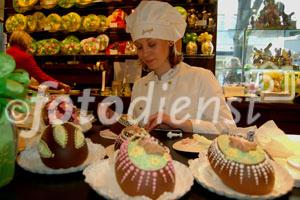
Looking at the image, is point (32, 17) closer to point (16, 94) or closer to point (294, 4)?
point (294, 4)

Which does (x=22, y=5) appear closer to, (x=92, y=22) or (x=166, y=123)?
(x=92, y=22)

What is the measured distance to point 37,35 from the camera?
380 cm

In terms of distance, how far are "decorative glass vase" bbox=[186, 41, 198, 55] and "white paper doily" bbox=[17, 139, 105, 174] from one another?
7.96 ft

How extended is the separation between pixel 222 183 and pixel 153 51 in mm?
A: 1116

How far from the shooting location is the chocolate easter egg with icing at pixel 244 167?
2.06 ft

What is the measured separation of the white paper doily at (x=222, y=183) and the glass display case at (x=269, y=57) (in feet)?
8.10

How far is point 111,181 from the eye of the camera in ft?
2.20

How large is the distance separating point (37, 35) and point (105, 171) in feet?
11.3

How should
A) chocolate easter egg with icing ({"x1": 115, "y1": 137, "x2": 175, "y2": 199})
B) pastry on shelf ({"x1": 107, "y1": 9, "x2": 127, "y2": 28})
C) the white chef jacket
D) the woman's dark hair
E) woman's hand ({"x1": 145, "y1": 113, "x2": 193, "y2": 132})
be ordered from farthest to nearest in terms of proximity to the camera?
pastry on shelf ({"x1": 107, "y1": 9, "x2": 127, "y2": 28}), the woman's dark hair, the white chef jacket, woman's hand ({"x1": 145, "y1": 113, "x2": 193, "y2": 132}), chocolate easter egg with icing ({"x1": 115, "y1": 137, "x2": 175, "y2": 199})

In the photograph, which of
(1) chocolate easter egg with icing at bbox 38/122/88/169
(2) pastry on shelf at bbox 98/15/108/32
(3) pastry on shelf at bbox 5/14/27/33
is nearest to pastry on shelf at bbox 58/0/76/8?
(2) pastry on shelf at bbox 98/15/108/32

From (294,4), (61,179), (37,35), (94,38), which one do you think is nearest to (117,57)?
(94,38)

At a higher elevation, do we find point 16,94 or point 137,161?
point 16,94

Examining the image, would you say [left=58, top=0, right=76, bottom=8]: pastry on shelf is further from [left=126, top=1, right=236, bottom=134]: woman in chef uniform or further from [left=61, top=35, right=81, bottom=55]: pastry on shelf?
[left=126, top=1, right=236, bottom=134]: woman in chef uniform

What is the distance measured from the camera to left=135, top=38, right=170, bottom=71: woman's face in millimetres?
1664
